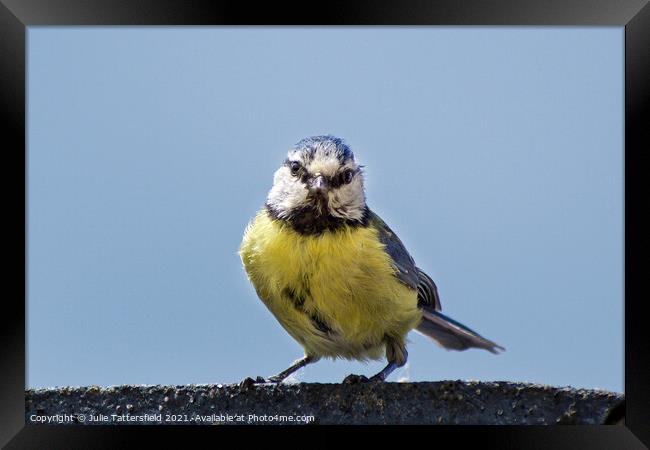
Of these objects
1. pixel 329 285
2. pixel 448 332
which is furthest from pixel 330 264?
pixel 448 332

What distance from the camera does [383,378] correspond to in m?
2.83

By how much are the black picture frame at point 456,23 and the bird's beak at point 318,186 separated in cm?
47

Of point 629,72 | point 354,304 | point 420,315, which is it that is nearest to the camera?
point 629,72

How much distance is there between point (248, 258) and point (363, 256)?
1.20 feet

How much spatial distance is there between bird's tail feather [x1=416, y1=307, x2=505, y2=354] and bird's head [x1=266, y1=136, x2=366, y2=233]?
45 cm

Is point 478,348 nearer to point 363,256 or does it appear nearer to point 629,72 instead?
point 363,256

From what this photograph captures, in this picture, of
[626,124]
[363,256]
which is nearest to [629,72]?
[626,124]

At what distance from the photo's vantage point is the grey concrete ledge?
2.55 meters

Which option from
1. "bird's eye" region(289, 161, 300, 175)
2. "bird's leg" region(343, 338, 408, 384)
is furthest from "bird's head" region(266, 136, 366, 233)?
"bird's leg" region(343, 338, 408, 384)

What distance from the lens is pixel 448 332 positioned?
3.02 m

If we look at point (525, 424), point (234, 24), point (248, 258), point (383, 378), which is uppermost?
point (234, 24)

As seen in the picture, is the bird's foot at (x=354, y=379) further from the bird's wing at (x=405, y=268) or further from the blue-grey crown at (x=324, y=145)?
the blue-grey crown at (x=324, y=145)

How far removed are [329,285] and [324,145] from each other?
1.43ft

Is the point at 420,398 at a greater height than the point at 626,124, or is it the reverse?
the point at 626,124
